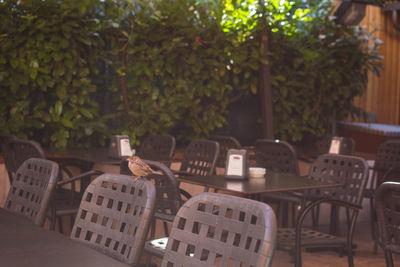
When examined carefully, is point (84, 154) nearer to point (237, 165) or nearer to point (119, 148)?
point (119, 148)

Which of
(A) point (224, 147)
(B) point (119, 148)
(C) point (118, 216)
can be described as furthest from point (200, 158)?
(C) point (118, 216)

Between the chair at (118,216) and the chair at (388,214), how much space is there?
1.21 meters

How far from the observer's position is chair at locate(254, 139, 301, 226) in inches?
186

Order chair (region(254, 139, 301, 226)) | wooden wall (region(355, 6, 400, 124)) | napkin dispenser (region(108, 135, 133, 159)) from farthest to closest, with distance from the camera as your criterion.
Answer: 1. wooden wall (region(355, 6, 400, 124))
2. chair (region(254, 139, 301, 226))
3. napkin dispenser (region(108, 135, 133, 159))

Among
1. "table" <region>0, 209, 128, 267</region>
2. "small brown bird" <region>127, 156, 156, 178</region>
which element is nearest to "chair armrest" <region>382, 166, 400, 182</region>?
"small brown bird" <region>127, 156, 156, 178</region>

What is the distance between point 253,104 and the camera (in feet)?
23.4

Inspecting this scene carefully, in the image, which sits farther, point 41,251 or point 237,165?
point 237,165

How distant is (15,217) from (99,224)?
0.34 m

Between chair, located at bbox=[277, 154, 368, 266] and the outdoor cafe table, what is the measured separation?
0.42ft

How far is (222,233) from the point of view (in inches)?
63.4

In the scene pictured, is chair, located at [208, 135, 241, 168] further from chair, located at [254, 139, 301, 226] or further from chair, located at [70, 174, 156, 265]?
chair, located at [70, 174, 156, 265]

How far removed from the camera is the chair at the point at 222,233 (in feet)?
4.76

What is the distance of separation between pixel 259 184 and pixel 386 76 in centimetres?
636

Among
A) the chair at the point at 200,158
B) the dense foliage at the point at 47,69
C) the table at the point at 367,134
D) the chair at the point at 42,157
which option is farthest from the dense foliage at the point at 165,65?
the chair at the point at 200,158
